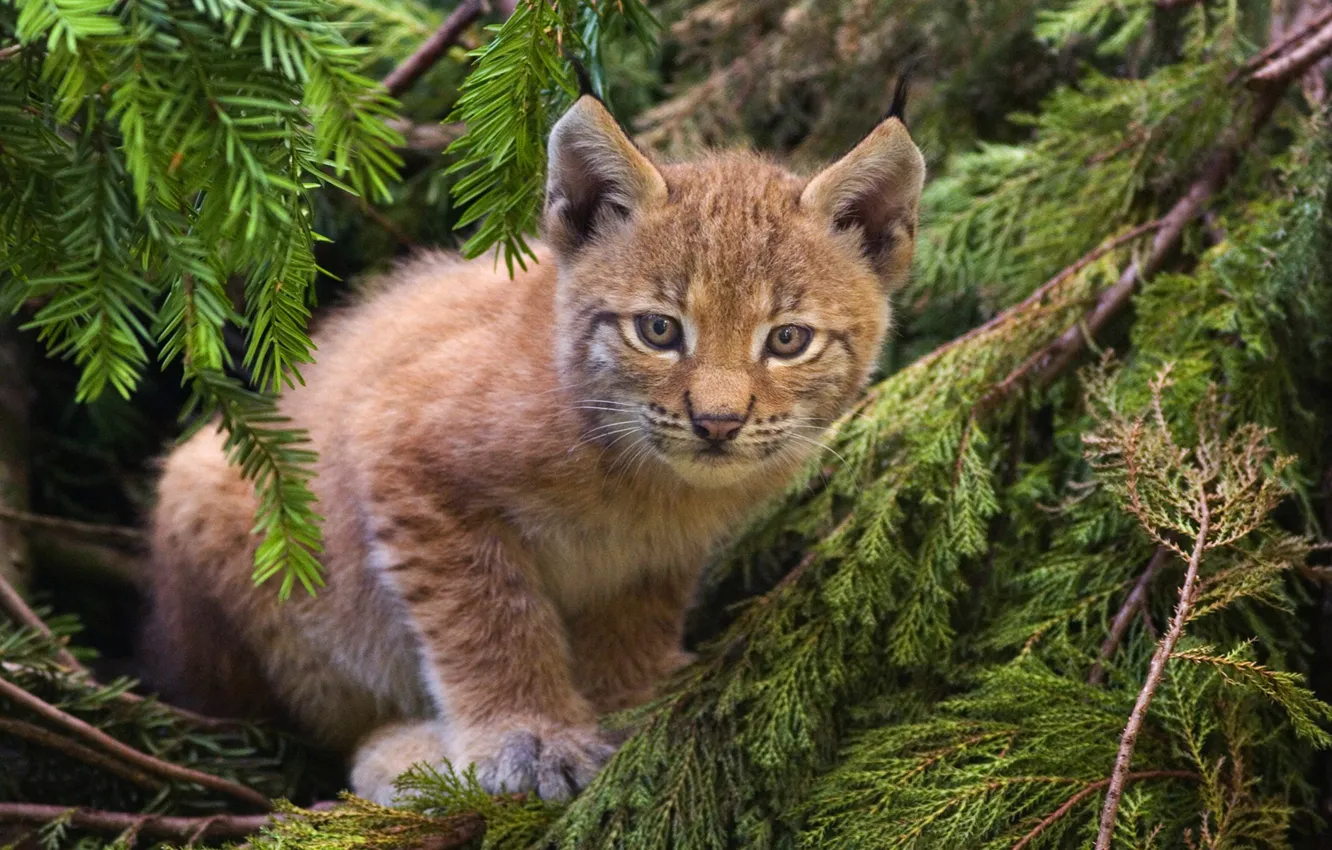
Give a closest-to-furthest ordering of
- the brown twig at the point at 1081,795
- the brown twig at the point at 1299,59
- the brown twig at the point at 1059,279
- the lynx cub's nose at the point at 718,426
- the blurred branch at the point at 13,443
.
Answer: the brown twig at the point at 1081,795 → the lynx cub's nose at the point at 718,426 → the brown twig at the point at 1299,59 → the brown twig at the point at 1059,279 → the blurred branch at the point at 13,443

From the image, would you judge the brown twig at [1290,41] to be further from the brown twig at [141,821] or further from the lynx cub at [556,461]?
the brown twig at [141,821]

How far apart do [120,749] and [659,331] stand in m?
1.62

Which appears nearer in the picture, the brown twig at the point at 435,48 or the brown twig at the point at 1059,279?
the brown twig at the point at 1059,279

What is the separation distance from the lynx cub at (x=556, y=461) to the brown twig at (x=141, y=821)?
1.45 feet

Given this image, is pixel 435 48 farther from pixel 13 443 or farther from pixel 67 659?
pixel 67 659

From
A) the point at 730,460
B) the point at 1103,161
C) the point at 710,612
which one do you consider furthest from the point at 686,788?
the point at 1103,161

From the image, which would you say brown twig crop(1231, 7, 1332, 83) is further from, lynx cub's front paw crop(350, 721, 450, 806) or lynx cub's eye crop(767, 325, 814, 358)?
lynx cub's front paw crop(350, 721, 450, 806)

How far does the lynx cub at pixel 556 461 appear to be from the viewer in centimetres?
269

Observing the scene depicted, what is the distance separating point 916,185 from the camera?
110 inches

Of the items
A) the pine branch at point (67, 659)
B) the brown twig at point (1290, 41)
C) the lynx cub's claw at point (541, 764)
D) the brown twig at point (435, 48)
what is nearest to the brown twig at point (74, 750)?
the pine branch at point (67, 659)

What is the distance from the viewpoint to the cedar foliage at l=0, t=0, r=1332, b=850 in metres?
1.70

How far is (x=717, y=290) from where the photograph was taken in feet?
8.73

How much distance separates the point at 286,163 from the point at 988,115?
320 cm

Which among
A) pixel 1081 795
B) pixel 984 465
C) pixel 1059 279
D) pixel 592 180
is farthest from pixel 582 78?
pixel 1081 795
